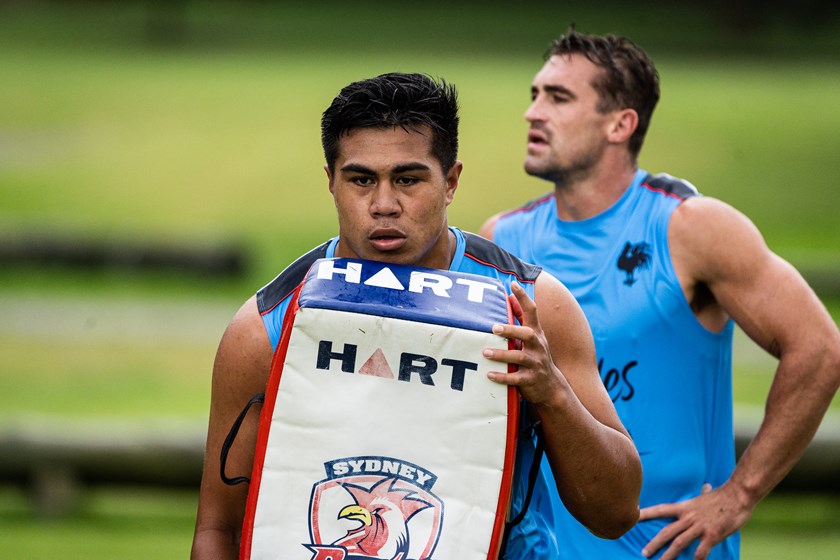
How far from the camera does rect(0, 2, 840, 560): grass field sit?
1345cm

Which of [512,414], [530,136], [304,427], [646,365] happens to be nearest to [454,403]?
[512,414]

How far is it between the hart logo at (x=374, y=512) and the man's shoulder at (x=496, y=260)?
62 cm

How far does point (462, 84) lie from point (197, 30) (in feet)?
60.9

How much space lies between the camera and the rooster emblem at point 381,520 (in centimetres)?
324

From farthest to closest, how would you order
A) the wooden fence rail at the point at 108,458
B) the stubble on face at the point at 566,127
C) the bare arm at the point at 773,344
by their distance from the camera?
1. the wooden fence rail at the point at 108,458
2. the stubble on face at the point at 566,127
3. the bare arm at the point at 773,344

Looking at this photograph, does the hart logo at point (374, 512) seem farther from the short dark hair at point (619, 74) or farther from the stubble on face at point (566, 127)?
the short dark hair at point (619, 74)

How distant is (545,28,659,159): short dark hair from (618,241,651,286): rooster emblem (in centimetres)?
52

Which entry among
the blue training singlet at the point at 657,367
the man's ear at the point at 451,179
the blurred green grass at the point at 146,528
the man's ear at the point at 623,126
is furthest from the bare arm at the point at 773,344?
the blurred green grass at the point at 146,528

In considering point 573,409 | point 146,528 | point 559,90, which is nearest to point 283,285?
point 573,409

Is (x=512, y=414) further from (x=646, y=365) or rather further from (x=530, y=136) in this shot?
(x=530, y=136)

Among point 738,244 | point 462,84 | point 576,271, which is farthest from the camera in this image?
point 462,84

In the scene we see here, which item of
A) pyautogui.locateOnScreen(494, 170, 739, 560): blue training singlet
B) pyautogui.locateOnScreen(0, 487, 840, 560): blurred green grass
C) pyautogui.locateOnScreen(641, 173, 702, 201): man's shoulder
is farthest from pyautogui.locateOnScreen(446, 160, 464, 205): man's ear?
pyautogui.locateOnScreen(0, 487, 840, 560): blurred green grass

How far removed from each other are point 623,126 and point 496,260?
190 centimetres

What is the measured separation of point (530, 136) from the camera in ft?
17.6
